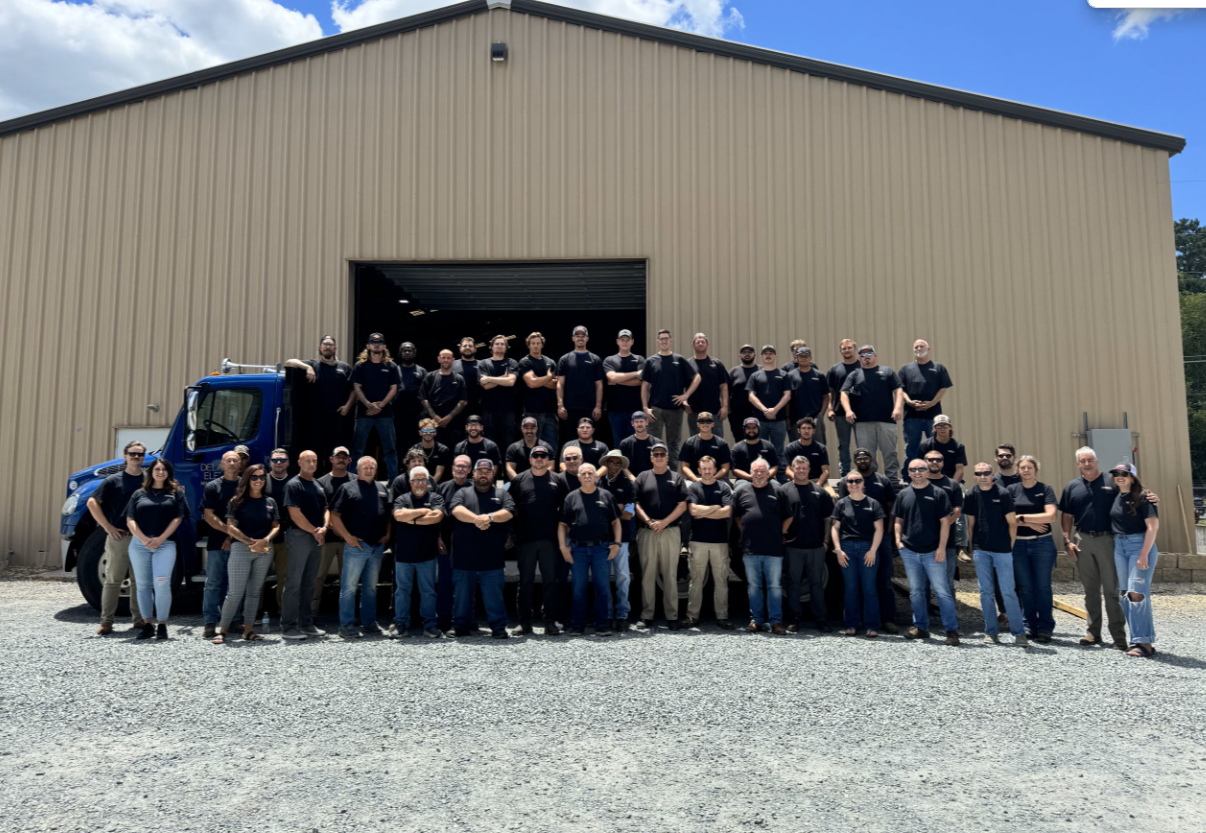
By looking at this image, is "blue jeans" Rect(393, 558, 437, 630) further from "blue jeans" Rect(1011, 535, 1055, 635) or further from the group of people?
"blue jeans" Rect(1011, 535, 1055, 635)

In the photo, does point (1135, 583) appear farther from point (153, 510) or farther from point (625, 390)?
point (153, 510)

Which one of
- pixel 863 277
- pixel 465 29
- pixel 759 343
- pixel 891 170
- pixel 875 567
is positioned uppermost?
pixel 465 29

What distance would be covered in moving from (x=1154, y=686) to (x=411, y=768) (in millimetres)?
5414

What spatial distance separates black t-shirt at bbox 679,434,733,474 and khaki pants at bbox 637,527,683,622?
854 mm

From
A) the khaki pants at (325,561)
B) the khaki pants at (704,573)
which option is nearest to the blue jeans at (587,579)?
the khaki pants at (704,573)

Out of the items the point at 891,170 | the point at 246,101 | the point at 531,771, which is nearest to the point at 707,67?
the point at 891,170

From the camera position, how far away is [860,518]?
7.45 metres

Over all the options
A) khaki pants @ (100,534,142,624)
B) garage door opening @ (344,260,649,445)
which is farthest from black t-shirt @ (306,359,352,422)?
garage door opening @ (344,260,649,445)

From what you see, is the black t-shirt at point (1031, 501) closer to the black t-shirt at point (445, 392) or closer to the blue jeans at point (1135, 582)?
the blue jeans at point (1135, 582)

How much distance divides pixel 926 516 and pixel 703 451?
7.43ft

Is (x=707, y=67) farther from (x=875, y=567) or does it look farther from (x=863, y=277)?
(x=875, y=567)

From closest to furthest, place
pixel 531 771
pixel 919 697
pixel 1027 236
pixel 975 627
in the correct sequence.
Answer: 1. pixel 531 771
2. pixel 919 697
3. pixel 975 627
4. pixel 1027 236

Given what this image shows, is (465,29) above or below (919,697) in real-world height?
above

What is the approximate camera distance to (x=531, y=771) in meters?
4.01
